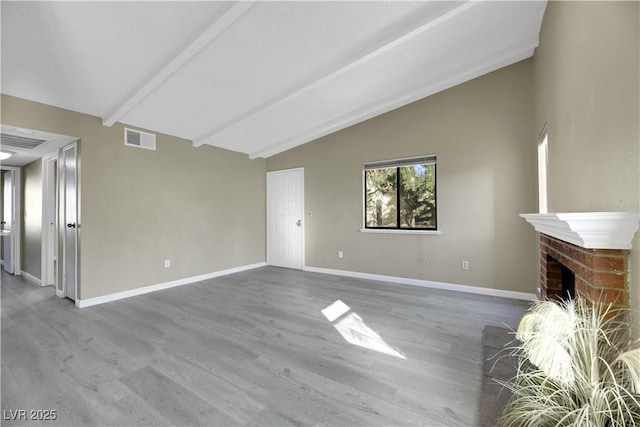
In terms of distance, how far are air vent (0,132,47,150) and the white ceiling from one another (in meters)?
0.76

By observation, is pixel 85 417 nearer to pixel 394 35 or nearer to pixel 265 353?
pixel 265 353

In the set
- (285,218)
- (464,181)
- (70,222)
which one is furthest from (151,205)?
(464,181)

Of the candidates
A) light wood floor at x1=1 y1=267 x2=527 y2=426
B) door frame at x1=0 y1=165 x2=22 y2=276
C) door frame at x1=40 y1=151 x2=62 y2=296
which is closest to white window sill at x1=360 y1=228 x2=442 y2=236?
light wood floor at x1=1 y1=267 x2=527 y2=426

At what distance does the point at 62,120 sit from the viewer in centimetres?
324

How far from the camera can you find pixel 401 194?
4500 millimetres

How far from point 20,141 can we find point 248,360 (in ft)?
13.7

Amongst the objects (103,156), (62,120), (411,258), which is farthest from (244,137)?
(411,258)

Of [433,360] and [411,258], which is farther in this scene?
[411,258]

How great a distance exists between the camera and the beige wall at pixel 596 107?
3.95 feet

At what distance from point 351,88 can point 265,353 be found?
3.24m

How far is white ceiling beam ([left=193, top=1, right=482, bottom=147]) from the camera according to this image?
249 cm

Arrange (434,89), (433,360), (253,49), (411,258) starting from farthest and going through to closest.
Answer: (411,258), (434,89), (253,49), (433,360)

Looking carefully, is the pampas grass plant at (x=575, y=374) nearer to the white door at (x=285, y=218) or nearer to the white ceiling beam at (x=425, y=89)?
the white ceiling beam at (x=425, y=89)

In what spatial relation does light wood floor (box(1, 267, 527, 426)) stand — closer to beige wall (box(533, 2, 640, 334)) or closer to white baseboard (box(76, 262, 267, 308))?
white baseboard (box(76, 262, 267, 308))
